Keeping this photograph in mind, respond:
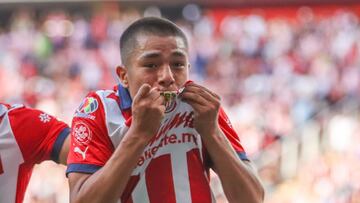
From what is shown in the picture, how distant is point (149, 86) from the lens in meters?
3.32

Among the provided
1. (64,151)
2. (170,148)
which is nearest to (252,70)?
(64,151)

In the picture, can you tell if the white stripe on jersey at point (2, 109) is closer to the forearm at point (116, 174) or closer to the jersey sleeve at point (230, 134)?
the forearm at point (116, 174)

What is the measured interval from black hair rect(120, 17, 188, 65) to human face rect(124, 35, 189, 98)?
2cm

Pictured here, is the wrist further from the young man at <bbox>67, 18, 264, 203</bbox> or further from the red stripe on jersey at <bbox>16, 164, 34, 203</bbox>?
the red stripe on jersey at <bbox>16, 164, 34, 203</bbox>

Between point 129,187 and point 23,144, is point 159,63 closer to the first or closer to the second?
point 129,187

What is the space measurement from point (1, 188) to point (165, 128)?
819mm

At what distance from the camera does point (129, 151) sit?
331 centimetres

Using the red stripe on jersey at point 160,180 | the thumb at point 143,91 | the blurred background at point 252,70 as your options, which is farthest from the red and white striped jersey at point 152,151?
the blurred background at point 252,70

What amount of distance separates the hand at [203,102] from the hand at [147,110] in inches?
5.1

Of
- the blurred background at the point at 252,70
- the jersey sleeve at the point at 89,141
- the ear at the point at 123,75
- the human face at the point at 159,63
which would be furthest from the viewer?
the blurred background at the point at 252,70

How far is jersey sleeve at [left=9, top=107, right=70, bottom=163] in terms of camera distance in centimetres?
403

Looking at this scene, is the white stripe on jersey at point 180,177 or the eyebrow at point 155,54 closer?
the eyebrow at point 155,54

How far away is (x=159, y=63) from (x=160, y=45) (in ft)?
0.27

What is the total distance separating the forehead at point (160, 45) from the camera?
137 inches
